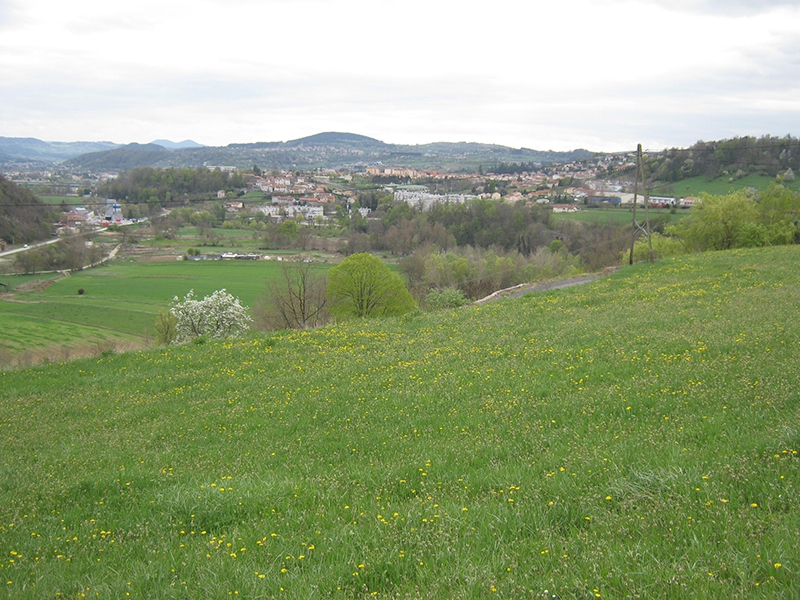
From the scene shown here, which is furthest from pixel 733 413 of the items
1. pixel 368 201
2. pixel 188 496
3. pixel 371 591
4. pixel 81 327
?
pixel 368 201

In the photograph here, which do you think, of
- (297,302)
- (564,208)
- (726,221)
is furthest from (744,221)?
(564,208)

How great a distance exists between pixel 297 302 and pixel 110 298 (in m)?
34.4

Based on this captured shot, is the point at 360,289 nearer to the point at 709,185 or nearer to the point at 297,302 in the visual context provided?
the point at 297,302

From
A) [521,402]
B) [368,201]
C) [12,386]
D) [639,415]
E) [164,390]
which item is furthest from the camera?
[368,201]

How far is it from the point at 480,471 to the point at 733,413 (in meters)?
3.63

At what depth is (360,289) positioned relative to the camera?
3403cm

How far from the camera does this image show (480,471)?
21.6ft

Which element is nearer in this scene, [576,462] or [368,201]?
[576,462]

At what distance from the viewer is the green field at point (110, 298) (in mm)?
44031

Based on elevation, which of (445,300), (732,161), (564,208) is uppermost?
(732,161)

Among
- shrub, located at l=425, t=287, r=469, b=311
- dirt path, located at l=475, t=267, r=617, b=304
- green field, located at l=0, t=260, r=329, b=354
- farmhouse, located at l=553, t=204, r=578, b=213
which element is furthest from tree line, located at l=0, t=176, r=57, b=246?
farmhouse, located at l=553, t=204, r=578, b=213

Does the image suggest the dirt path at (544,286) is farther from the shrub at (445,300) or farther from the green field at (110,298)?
the green field at (110,298)

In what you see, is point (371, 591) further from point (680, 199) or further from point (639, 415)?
point (680, 199)

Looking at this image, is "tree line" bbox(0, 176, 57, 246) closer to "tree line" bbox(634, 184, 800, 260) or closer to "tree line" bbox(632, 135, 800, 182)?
"tree line" bbox(634, 184, 800, 260)
